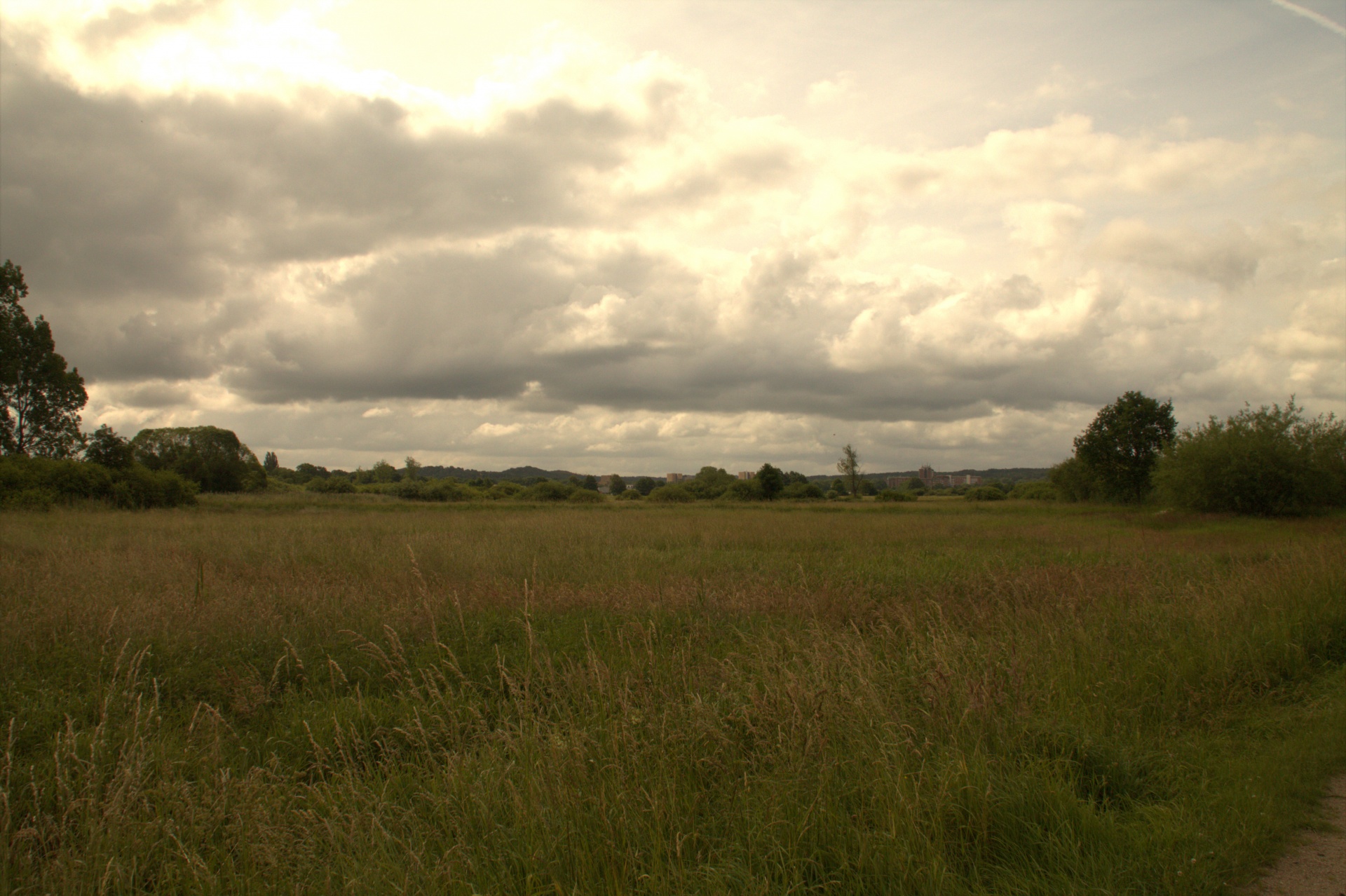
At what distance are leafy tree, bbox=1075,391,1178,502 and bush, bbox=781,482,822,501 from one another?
28483 millimetres

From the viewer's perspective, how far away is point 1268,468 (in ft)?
106

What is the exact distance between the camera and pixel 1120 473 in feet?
188

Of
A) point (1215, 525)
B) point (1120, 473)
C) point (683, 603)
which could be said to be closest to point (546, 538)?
point (683, 603)

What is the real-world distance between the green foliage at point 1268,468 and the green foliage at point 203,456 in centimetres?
7228

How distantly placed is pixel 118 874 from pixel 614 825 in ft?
8.12

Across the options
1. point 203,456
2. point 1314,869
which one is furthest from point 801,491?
point 1314,869

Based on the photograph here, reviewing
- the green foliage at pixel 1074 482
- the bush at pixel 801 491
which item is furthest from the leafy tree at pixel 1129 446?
the bush at pixel 801 491

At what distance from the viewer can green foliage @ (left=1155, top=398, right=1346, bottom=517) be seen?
32.1 metres

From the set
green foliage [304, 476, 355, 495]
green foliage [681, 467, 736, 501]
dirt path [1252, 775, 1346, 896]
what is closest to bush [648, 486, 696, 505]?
green foliage [681, 467, 736, 501]

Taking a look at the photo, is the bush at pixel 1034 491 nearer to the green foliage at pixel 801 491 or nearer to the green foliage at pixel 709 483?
the green foliage at pixel 801 491

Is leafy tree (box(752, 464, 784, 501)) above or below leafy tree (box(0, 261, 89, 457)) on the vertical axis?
below

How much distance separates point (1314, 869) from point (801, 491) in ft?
257

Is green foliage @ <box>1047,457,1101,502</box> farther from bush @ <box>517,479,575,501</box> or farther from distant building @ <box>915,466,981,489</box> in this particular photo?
distant building @ <box>915,466,981,489</box>

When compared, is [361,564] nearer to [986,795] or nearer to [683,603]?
[683,603]
